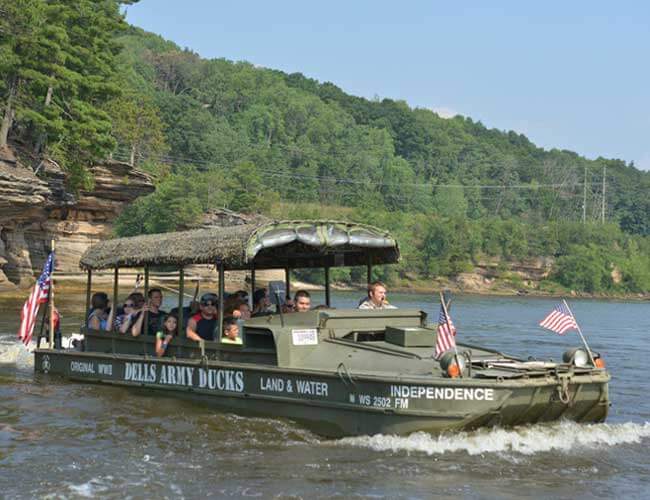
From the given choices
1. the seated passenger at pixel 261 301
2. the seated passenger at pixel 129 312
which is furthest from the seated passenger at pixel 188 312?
the seated passenger at pixel 261 301

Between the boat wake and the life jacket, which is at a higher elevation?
the life jacket

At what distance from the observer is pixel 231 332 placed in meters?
13.6

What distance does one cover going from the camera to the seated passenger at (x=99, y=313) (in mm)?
15985

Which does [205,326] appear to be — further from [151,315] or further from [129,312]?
[129,312]

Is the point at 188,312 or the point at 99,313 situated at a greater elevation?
the point at 188,312

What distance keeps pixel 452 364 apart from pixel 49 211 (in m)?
37.0

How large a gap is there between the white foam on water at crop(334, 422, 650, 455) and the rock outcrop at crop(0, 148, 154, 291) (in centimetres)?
3039

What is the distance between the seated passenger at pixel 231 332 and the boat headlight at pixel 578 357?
4470mm

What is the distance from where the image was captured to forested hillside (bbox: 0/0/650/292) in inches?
1740

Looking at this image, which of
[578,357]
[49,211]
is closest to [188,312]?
[578,357]

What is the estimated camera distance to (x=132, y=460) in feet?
35.6

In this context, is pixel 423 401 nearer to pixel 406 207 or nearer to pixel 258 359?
pixel 258 359

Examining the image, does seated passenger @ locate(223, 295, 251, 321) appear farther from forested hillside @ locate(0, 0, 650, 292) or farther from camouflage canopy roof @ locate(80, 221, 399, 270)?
forested hillside @ locate(0, 0, 650, 292)

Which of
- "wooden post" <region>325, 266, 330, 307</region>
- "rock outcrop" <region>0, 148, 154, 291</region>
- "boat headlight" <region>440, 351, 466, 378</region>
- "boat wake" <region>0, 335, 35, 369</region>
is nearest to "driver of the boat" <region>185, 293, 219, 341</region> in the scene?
"wooden post" <region>325, 266, 330, 307</region>
